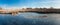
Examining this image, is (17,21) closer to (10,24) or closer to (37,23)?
(10,24)

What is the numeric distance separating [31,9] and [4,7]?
1.26 feet

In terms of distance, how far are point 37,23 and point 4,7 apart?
517mm

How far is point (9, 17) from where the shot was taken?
1.49 metres

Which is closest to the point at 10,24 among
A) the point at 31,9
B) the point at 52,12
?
the point at 31,9

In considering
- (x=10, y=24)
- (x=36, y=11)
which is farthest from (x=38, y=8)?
(x=10, y=24)

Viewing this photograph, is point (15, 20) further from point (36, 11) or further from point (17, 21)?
point (36, 11)

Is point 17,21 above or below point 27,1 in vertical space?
below

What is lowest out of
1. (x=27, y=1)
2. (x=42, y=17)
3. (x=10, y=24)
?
(x=10, y=24)

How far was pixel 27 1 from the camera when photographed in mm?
1502

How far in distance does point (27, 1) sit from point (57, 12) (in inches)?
17.4

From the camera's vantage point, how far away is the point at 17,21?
1508mm

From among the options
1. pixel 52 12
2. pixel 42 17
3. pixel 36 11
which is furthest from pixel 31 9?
pixel 52 12

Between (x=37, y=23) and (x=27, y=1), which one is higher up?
(x=27, y=1)

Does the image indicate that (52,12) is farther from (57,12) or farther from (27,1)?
(27,1)
